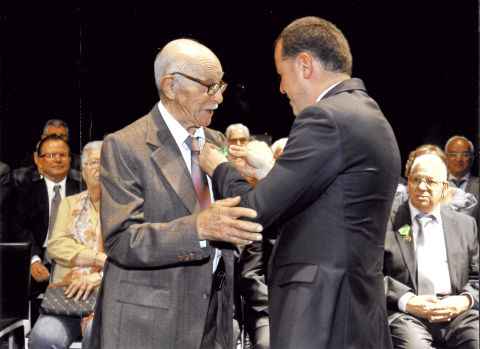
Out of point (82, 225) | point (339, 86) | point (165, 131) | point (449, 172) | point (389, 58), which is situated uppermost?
point (389, 58)

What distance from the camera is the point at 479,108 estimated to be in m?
3.02

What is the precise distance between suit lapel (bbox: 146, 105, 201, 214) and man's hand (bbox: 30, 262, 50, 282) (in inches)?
78.5

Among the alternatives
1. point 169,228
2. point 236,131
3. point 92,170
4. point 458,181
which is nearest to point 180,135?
point 169,228

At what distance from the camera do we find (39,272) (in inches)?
128

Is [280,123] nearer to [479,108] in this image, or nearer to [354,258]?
[479,108]

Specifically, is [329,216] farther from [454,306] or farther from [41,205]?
[41,205]

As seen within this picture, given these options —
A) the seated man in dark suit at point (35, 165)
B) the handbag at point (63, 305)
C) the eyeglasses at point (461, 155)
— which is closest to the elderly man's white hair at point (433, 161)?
the eyeglasses at point (461, 155)

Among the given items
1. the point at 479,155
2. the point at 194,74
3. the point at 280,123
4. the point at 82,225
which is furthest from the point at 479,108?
the point at 82,225

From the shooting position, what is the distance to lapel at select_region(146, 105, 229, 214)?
5.37ft

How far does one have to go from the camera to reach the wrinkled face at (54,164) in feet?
11.2

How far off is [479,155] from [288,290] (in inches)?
83.6

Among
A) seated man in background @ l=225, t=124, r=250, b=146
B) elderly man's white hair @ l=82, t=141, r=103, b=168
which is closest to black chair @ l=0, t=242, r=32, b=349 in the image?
elderly man's white hair @ l=82, t=141, r=103, b=168

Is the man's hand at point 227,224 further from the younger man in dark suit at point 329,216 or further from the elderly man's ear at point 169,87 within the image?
the elderly man's ear at point 169,87

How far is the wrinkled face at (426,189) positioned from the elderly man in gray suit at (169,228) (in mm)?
1688
